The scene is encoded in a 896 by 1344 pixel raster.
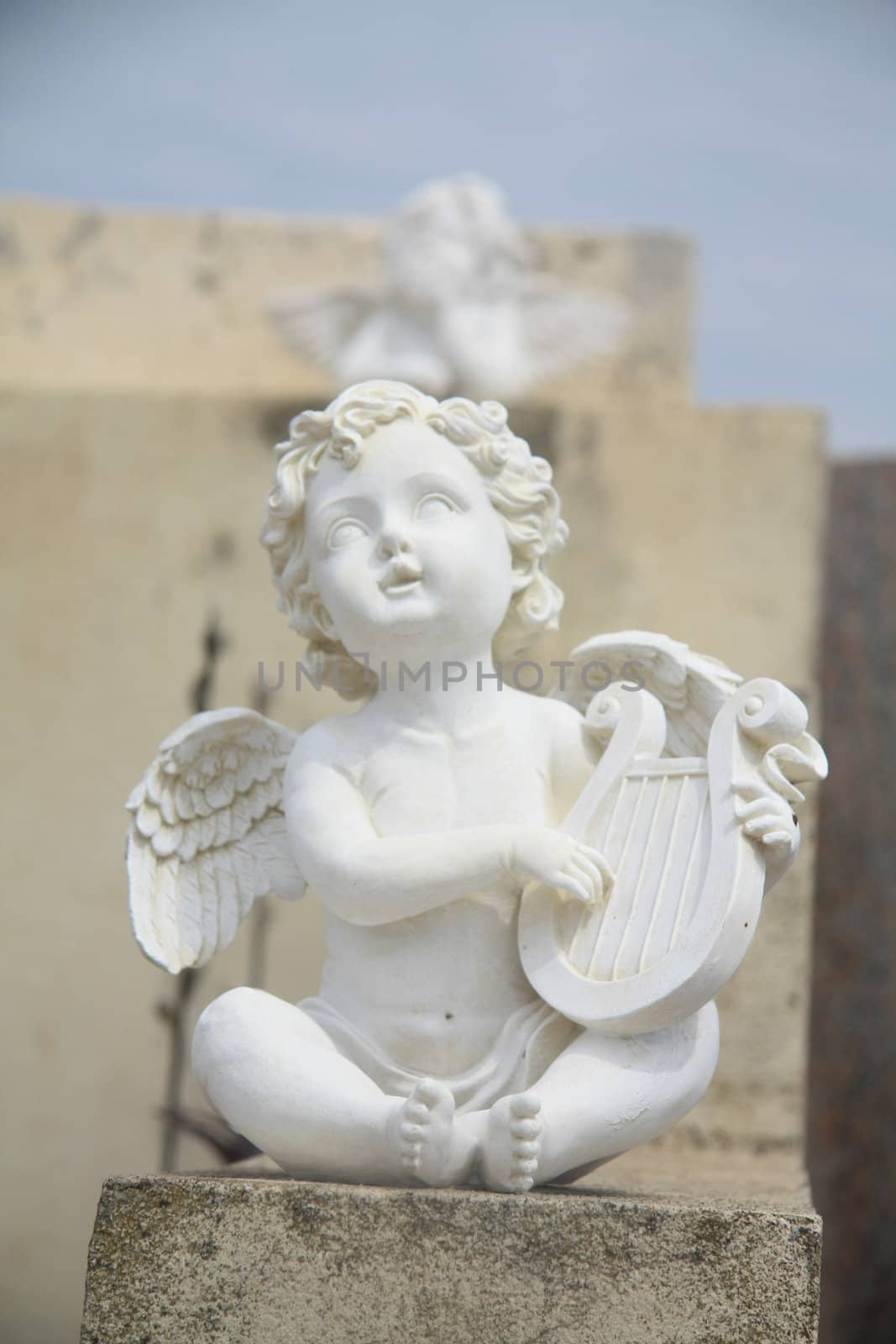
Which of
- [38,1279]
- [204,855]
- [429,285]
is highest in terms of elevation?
[429,285]

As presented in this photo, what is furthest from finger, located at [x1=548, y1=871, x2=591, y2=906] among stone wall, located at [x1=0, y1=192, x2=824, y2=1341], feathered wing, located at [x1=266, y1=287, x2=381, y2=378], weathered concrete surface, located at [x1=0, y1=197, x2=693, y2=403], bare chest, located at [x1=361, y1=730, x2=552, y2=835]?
weathered concrete surface, located at [x1=0, y1=197, x2=693, y2=403]

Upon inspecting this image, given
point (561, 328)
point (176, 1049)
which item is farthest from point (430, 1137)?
point (561, 328)

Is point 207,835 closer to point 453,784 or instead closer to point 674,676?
point 453,784

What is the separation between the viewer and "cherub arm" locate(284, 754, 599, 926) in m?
2.50

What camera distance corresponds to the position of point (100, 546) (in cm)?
482

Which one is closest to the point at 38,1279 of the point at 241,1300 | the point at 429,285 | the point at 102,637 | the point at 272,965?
the point at 272,965

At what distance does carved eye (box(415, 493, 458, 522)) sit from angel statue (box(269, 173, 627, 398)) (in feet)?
11.6

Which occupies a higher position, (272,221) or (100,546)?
(272,221)

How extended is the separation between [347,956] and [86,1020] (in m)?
2.18

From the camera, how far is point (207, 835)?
9.52ft

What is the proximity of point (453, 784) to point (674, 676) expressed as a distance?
1.26 feet

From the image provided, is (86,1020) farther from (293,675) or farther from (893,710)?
(893,710)

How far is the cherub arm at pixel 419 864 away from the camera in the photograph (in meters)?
2.50

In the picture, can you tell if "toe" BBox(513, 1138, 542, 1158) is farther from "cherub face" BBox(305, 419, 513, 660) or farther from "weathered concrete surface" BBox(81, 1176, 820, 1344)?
"cherub face" BBox(305, 419, 513, 660)
